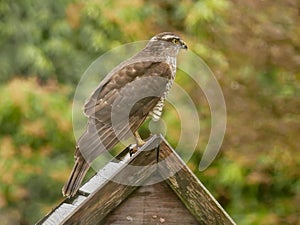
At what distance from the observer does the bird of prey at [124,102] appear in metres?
3.02

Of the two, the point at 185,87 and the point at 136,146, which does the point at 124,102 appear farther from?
the point at 185,87

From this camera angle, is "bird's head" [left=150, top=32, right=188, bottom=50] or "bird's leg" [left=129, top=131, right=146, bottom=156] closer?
"bird's leg" [left=129, top=131, right=146, bottom=156]

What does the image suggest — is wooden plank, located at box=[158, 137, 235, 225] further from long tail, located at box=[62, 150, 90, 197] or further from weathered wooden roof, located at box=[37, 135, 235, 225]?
long tail, located at box=[62, 150, 90, 197]

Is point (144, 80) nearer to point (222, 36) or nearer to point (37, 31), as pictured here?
point (222, 36)

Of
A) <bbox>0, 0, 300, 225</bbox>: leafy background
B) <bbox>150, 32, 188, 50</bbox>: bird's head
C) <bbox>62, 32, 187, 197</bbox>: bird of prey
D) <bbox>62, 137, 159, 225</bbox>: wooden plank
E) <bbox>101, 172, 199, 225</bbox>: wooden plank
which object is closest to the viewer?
<bbox>62, 137, 159, 225</bbox>: wooden plank

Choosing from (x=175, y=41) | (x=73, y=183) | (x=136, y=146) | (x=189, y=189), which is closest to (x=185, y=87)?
(x=175, y=41)

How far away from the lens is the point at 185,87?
255 inches

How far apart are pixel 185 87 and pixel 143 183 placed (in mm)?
3880

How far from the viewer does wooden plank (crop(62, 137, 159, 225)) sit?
2445 mm

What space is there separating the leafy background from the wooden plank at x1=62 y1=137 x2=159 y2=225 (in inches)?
132


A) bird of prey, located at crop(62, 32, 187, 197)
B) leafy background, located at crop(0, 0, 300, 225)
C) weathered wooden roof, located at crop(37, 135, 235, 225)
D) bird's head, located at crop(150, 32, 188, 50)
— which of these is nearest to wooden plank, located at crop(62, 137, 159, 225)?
weathered wooden roof, located at crop(37, 135, 235, 225)

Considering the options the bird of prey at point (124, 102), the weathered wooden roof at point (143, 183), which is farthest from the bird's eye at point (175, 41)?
the weathered wooden roof at point (143, 183)

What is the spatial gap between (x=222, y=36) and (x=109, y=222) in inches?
153

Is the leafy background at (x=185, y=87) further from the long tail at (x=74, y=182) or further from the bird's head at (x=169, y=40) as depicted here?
the long tail at (x=74, y=182)
